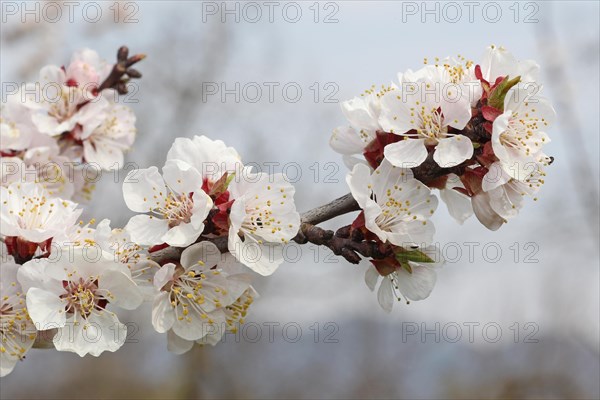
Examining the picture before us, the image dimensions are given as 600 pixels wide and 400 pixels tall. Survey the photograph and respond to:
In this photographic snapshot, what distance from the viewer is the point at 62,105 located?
1945 millimetres

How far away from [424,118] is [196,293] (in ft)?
1.72

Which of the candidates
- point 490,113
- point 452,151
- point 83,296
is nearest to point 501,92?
point 490,113

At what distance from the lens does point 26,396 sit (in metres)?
6.58

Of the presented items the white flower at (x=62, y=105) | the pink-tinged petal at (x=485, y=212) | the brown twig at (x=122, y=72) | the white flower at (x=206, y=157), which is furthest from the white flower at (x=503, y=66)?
the white flower at (x=62, y=105)

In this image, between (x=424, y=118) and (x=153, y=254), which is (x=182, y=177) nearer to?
(x=153, y=254)

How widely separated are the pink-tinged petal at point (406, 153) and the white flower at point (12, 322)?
0.71 meters

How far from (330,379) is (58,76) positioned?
16.0 feet

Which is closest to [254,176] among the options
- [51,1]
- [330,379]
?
[51,1]

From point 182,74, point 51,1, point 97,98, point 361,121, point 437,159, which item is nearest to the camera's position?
point 437,159

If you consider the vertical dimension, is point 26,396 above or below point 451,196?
below

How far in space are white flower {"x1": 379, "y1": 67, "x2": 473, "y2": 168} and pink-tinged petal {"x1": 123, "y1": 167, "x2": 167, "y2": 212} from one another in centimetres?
41

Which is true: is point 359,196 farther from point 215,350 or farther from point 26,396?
point 26,396

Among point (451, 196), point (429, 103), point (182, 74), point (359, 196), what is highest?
point (429, 103)

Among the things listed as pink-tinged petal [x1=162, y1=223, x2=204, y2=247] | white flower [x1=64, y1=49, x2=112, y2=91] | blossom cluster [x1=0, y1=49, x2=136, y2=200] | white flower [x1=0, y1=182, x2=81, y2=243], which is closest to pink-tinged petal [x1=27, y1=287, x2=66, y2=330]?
white flower [x1=0, y1=182, x2=81, y2=243]
